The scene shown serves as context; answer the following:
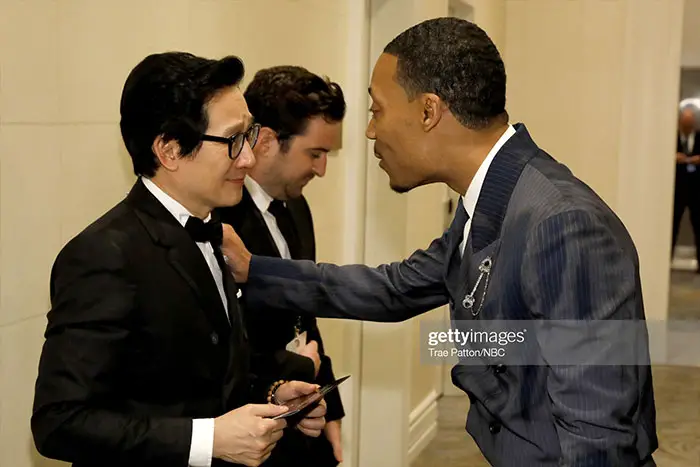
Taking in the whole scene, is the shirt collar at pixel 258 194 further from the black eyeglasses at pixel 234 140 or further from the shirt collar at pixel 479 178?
the shirt collar at pixel 479 178

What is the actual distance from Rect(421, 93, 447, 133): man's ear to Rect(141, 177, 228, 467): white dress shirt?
0.43 m

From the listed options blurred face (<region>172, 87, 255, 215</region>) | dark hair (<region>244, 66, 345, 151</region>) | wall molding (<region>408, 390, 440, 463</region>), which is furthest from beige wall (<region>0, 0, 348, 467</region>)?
wall molding (<region>408, 390, 440, 463</region>)

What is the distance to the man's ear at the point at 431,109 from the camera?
1675 millimetres

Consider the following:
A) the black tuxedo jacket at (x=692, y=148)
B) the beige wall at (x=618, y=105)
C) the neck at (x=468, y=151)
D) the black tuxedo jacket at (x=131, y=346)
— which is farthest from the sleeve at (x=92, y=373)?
the black tuxedo jacket at (x=692, y=148)

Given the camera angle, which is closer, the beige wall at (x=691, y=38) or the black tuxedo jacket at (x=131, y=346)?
the black tuxedo jacket at (x=131, y=346)

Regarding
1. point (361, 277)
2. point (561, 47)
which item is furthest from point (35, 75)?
point (561, 47)

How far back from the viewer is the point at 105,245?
1.47 meters

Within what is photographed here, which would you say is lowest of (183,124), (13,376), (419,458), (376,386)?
(419,458)

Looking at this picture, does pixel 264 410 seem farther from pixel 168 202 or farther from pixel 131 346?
pixel 168 202

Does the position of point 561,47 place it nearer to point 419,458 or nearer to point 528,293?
point 419,458

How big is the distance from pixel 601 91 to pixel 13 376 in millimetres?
3598

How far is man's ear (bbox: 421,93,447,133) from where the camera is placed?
5.49 feet

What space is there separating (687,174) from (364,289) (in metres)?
3.13

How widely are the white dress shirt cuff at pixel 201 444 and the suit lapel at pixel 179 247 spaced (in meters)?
0.18
